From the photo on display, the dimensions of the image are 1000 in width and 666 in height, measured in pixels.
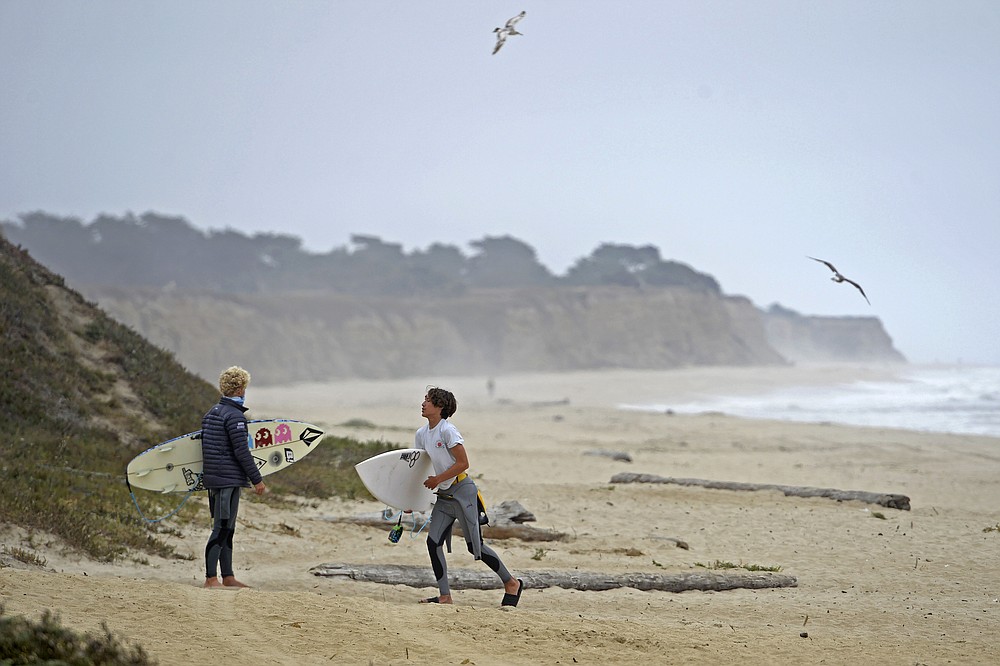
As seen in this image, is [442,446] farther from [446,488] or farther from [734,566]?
[734,566]

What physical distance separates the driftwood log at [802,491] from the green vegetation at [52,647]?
11.1 m

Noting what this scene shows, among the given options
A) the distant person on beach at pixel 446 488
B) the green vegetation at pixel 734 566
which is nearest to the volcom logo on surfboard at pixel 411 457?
the distant person on beach at pixel 446 488

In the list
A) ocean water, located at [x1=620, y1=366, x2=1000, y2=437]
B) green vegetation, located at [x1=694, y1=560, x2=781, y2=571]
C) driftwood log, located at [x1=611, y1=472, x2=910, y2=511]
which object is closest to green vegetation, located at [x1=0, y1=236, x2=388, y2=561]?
driftwood log, located at [x1=611, y1=472, x2=910, y2=511]

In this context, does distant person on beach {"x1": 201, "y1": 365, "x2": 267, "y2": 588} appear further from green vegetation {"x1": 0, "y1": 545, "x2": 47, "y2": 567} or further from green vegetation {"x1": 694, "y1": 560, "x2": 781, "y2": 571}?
green vegetation {"x1": 694, "y1": 560, "x2": 781, "y2": 571}

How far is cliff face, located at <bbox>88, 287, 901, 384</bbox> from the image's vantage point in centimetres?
5625

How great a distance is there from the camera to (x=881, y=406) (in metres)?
40.3

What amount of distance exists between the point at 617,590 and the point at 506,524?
2362 millimetres

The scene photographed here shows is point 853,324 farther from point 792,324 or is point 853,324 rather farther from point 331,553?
point 331,553

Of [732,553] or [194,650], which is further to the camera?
[732,553]

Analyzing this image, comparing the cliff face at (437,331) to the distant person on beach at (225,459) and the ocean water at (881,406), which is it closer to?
the ocean water at (881,406)

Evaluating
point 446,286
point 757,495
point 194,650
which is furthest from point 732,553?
point 446,286

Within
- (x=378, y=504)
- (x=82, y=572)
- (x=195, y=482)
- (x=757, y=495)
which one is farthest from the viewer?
(x=757, y=495)

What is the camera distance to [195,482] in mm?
7859

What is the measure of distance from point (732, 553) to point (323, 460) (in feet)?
23.3
